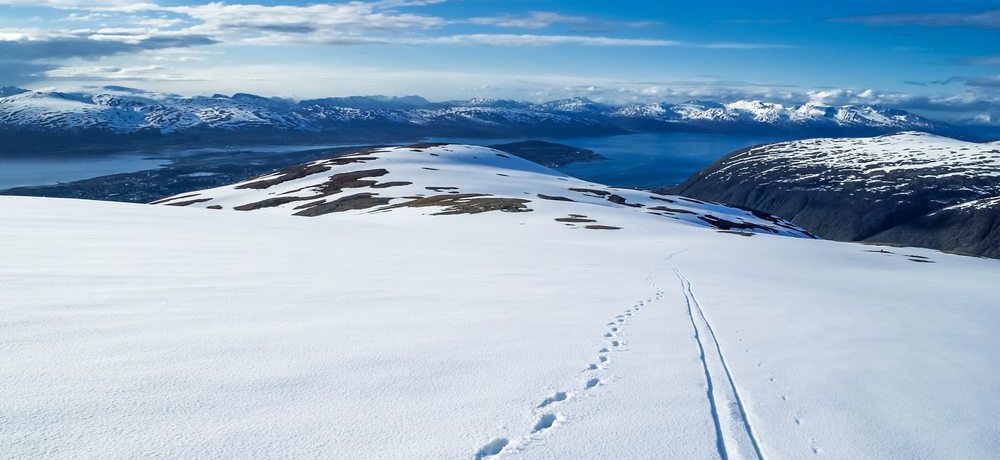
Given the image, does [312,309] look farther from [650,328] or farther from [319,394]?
[650,328]

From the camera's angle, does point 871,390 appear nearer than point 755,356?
Yes

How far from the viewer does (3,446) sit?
16.2 feet

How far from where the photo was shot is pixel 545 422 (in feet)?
22.0

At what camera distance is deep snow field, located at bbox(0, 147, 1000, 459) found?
19.4ft

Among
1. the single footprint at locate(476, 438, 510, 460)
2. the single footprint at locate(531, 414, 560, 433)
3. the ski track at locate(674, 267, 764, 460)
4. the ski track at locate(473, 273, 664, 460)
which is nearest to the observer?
the single footprint at locate(476, 438, 510, 460)

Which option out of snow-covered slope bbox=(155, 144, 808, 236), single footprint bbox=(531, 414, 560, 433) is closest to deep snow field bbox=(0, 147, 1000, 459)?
single footprint bbox=(531, 414, 560, 433)

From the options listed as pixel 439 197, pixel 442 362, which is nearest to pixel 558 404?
pixel 442 362

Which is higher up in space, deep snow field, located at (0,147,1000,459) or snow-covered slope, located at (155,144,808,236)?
deep snow field, located at (0,147,1000,459)

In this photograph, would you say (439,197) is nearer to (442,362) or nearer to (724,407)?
(442,362)

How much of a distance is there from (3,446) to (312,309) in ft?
20.2

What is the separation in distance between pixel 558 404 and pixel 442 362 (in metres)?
1.94

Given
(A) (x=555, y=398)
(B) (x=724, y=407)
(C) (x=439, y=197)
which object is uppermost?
(A) (x=555, y=398)

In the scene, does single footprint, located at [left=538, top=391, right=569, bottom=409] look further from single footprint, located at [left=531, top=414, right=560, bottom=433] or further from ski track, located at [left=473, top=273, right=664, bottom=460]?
single footprint, located at [left=531, top=414, right=560, bottom=433]

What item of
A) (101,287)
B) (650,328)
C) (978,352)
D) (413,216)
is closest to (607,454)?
(650,328)
